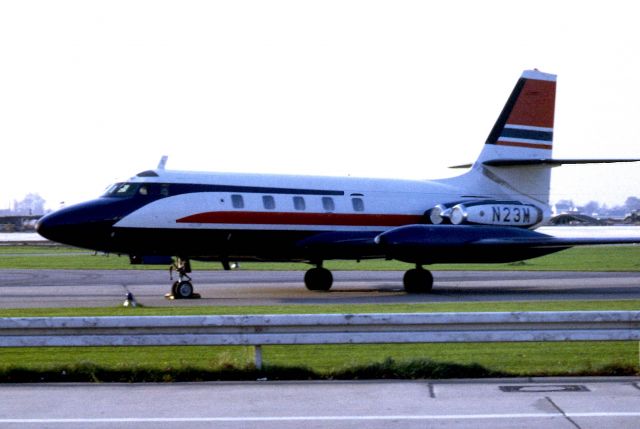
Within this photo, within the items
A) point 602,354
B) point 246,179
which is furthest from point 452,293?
point 602,354

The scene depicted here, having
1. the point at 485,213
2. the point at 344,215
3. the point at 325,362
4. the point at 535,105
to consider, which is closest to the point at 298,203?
the point at 344,215

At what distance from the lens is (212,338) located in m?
11.1

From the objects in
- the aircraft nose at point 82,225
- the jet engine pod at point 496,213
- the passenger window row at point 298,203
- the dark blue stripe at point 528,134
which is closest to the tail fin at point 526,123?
the dark blue stripe at point 528,134

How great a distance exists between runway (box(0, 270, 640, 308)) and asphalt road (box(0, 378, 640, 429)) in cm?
1172

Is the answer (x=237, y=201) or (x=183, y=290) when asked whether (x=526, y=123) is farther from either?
(x=183, y=290)

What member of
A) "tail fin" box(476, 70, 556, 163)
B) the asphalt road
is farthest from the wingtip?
the asphalt road

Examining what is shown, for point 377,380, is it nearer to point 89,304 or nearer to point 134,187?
point 89,304

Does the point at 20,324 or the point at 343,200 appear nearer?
the point at 20,324

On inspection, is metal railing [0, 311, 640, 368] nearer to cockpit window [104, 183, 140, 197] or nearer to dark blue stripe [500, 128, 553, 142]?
cockpit window [104, 183, 140, 197]

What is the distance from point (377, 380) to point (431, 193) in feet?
61.7

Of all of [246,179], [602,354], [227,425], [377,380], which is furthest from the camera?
[246,179]

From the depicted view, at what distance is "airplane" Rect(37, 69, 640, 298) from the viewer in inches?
957

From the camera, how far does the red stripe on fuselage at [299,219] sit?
2508 centimetres

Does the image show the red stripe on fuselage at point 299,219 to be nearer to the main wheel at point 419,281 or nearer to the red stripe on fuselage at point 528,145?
the main wheel at point 419,281
